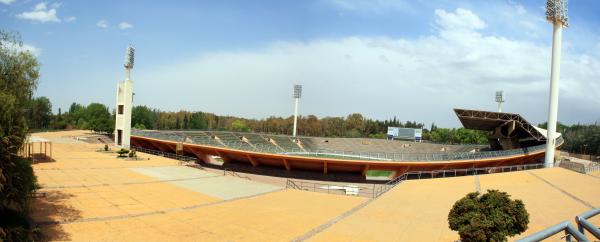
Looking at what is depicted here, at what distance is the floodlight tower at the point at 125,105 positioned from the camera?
45.7 meters

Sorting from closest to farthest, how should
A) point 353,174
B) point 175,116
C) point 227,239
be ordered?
point 227,239 → point 353,174 → point 175,116

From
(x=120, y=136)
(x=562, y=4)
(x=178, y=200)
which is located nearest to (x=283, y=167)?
(x=178, y=200)

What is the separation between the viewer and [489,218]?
10250mm

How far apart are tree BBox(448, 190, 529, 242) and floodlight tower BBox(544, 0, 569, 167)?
3346 centimetres

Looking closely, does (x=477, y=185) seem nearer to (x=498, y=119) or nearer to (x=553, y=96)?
(x=498, y=119)

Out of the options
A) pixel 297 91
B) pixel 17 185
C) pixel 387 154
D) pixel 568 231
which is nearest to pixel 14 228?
pixel 17 185

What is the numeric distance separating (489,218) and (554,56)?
120 feet

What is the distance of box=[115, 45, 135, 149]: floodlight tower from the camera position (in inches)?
1799

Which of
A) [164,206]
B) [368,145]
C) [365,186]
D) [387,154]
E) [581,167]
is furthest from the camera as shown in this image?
[368,145]

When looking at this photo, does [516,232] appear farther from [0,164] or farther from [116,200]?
[116,200]

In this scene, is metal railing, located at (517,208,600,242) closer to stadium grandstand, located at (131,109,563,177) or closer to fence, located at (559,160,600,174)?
stadium grandstand, located at (131,109,563,177)

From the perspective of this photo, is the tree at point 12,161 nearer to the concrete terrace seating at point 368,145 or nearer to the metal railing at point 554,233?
the metal railing at point 554,233

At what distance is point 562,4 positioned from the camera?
38.1m

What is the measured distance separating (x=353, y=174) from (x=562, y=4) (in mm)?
28065
